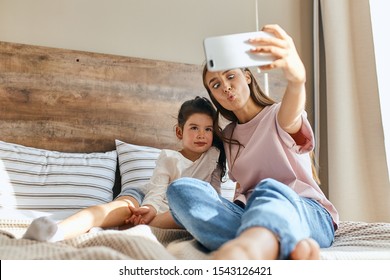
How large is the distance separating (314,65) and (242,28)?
0.43 metres

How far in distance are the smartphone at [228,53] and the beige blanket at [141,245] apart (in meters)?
0.35

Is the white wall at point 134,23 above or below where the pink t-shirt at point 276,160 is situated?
above

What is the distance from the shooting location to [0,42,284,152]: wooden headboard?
68.6 inches

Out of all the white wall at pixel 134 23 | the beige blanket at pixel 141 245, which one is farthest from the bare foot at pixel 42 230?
the white wall at pixel 134 23

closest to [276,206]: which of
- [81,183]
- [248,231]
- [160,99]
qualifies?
[248,231]

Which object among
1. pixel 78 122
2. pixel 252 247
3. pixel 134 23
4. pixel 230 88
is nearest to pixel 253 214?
pixel 252 247

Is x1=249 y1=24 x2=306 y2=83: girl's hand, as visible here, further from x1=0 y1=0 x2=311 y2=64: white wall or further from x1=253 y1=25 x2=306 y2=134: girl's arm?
x1=0 y1=0 x2=311 y2=64: white wall

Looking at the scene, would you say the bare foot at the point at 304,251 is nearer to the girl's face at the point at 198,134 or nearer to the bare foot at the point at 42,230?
the bare foot at the point at 42,230

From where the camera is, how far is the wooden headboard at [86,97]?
1.74 m

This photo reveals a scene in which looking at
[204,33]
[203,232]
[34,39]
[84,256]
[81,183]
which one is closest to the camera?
[84,256]

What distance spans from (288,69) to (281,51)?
6 cm
